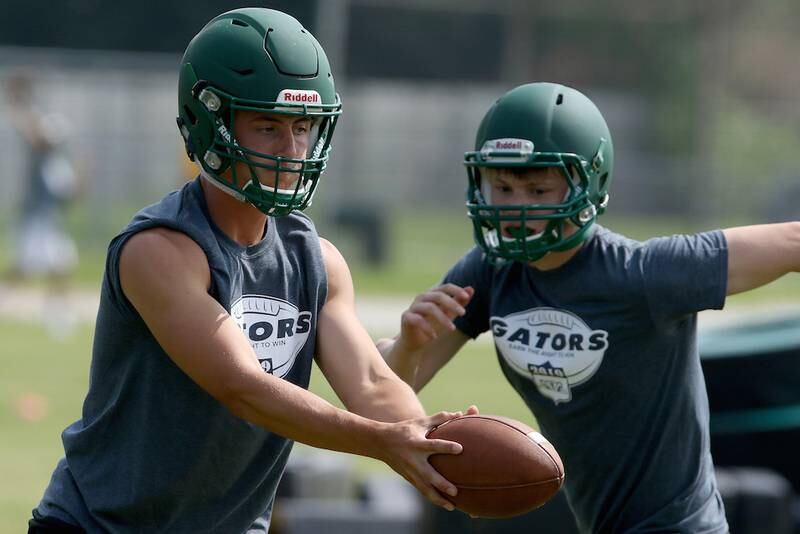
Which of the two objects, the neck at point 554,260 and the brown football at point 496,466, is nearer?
the brown football at point 496,466

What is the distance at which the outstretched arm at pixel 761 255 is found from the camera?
13.8 ft

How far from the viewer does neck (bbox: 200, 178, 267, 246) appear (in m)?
3.89

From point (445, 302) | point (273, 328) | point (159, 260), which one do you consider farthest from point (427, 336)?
point (159, 260)

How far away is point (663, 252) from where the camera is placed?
4320mm

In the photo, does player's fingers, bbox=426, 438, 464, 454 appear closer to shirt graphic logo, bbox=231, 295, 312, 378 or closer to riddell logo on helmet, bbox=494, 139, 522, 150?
shirt graphic logo, bbox=231, 295, 312, 378

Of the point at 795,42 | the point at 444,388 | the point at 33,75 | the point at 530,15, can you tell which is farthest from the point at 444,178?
the point at 795,42

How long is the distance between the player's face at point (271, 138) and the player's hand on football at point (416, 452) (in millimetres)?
783

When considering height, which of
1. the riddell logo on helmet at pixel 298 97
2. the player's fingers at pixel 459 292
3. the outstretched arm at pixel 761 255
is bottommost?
the player's fingers at pixel 459 292

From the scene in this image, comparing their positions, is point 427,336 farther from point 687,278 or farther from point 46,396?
point 46,396

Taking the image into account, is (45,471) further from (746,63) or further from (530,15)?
(746,63)

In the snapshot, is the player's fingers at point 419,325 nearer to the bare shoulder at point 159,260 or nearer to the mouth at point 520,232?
the mouth at point 520,232

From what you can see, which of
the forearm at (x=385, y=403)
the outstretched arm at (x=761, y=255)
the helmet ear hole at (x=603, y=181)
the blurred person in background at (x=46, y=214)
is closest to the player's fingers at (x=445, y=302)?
the forearm at (x=385, y=403)

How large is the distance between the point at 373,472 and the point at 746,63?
32694 mm

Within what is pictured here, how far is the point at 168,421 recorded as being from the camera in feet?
12.4
